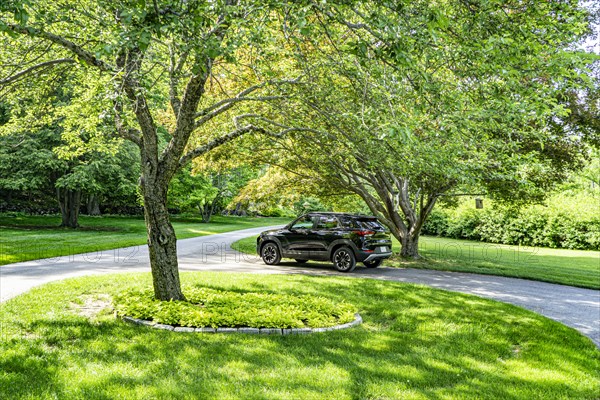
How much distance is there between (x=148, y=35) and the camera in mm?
3619

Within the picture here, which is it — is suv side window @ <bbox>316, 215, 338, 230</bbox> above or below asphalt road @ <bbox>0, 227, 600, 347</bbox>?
above

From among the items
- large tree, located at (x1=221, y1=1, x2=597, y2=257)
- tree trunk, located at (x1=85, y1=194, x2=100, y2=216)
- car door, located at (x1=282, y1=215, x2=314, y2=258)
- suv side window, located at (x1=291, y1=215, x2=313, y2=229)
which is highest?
large tree, located at (x1=221, y1=1, x2=597, y2=257)

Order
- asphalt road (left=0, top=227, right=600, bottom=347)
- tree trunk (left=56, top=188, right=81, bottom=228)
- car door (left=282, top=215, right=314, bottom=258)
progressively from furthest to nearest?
tree trunk (left=56, top=188, right=81, bottom=228), car door (left=282, top=215, right=314, bottom=258), asphalt road (left=0, top=227, right=600, bottom=347)

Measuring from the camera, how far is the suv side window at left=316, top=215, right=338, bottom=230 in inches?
528

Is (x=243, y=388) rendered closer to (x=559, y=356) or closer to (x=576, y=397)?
(x=576, y=397)

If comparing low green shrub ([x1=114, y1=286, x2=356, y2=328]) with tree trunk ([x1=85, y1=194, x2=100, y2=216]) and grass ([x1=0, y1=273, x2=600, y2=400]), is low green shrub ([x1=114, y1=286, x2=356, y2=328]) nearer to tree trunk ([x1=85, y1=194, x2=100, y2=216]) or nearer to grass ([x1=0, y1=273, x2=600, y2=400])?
grass ([x1=0, y1=273, x2=600, y2=400])

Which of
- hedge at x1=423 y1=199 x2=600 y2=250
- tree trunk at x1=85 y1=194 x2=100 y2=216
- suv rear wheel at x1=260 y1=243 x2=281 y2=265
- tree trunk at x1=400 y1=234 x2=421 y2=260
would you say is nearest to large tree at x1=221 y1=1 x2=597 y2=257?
suv rear wheel at x1=260 y1=243 x2=281 y2=265

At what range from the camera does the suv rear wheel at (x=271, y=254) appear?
1425 cm

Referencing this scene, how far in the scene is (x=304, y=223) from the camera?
14000 millimetres

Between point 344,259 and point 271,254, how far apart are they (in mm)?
2579

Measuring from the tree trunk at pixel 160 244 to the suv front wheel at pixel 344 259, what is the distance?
6723 millimetres

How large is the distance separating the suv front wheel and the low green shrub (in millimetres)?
5039

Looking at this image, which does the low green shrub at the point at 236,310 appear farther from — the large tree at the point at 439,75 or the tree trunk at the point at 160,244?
the large tree at the point at 439,75

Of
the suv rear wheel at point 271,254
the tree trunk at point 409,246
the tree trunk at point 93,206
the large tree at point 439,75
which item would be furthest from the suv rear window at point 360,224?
the tree trunk at point 93,206
